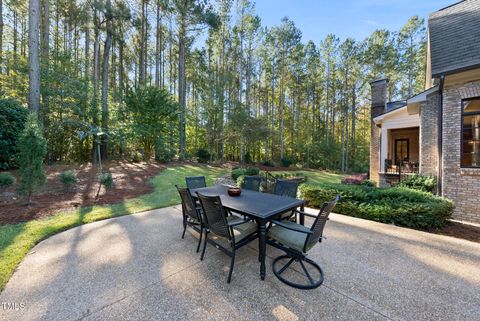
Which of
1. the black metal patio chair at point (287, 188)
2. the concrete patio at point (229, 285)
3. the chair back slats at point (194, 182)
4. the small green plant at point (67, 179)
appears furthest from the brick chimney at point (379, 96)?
the small green plant at point (67, 179)

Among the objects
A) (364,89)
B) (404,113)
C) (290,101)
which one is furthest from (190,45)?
(364,89)

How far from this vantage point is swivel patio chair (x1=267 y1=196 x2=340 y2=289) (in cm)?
227

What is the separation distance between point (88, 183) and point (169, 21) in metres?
14.4

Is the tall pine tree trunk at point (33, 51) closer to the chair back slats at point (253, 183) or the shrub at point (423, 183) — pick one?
the chair back slats at point (253, 183)

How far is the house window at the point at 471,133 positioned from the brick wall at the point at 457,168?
0.36 feet

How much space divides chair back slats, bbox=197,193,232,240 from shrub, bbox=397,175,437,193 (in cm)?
652

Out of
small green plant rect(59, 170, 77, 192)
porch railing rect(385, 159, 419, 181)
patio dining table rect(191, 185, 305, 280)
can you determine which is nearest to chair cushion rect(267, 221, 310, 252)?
patio dining table rect(191, 185, 305, 280)

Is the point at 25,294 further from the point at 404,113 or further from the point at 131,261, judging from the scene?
the point at 404,113

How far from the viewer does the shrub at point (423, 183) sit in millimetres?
6121

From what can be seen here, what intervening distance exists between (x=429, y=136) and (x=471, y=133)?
1.28m

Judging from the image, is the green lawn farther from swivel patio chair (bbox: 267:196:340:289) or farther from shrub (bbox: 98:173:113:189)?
swivel patio chair (bbox: 267:196:340:289)

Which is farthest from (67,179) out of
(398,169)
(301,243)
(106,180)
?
(398,169)

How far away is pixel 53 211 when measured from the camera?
473 cm

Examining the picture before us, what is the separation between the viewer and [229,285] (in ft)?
7.45
